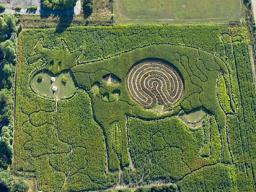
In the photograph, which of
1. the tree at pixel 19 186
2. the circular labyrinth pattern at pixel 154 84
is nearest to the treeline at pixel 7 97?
the tree at pixel 19 186

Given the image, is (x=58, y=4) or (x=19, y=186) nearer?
(x=19, y=186)

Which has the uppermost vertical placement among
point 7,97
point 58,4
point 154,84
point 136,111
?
point 58,4

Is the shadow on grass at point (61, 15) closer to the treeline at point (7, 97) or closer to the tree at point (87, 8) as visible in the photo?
the tree at point (87, 8)

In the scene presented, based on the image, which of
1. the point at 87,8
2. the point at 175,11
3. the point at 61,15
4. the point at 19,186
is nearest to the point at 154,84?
the point at 175,11

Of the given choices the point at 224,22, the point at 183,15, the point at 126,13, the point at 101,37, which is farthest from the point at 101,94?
the point at 224,22

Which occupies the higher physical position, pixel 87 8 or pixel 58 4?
pixel 58 4

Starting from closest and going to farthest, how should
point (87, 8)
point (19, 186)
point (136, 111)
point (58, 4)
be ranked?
point (19, 186)
point (136, 111)
point (58, 4)
point (87, 8)

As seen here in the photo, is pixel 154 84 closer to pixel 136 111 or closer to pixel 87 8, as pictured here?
pixel 136 111
